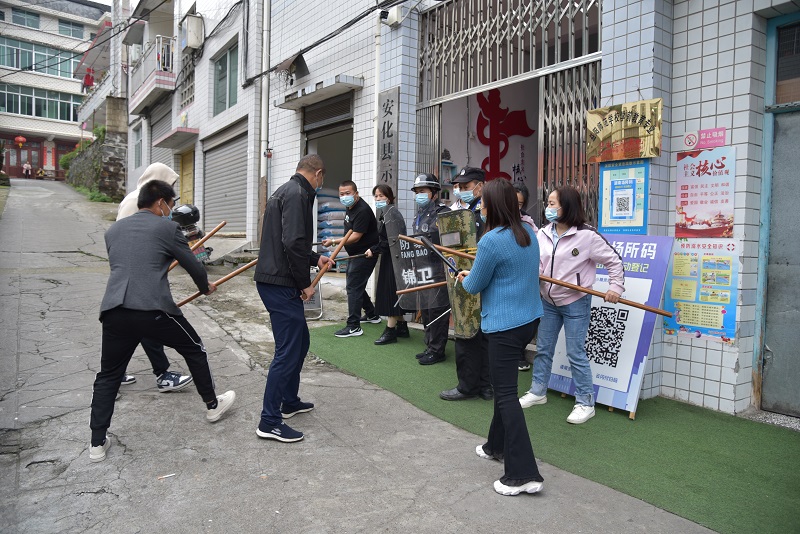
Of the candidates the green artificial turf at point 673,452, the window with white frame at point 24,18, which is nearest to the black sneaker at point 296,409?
the green artificial turf at point 673,452

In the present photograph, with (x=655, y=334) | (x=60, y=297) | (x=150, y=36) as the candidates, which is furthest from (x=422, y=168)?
(x=150, y=36)

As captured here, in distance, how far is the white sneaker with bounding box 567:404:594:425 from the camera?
4.11 meters

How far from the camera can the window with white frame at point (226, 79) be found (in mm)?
13453

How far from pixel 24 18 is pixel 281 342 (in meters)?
44.8

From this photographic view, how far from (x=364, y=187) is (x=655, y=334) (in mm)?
5149

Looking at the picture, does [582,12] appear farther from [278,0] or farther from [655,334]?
[278,0]

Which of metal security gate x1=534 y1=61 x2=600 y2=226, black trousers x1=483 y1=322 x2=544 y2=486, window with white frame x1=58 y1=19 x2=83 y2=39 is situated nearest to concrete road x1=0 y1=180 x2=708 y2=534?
black trousers x1=483 y1=322 x2=544 y2=486

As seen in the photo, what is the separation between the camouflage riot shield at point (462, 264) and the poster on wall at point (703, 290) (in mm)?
1659

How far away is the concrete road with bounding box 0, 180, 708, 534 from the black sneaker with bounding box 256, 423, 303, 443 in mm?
45

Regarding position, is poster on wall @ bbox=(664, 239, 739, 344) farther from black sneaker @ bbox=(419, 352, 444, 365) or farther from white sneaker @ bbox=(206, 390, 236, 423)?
white sneaker @ bbox=(206, 390, 236, 423)

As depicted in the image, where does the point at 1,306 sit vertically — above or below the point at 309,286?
below

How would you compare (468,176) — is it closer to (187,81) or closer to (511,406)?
Result: (511,406)

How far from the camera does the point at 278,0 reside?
11.2 meters

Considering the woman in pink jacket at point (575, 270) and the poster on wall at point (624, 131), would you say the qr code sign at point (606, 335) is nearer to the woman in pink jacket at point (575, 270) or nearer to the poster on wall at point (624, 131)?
the woman in pink jacket at point (575, 270)
